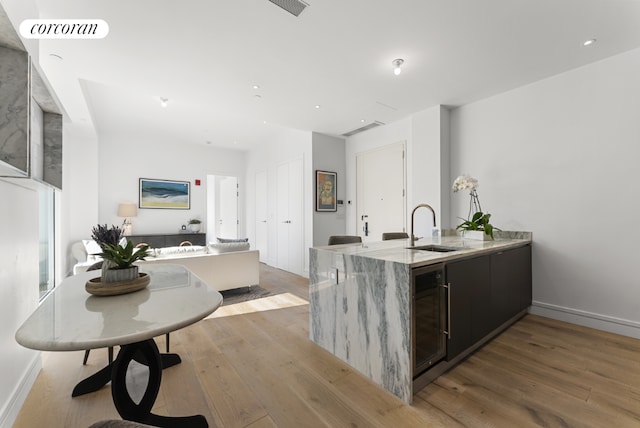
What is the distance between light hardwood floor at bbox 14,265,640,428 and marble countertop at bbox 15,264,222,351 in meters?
0.78

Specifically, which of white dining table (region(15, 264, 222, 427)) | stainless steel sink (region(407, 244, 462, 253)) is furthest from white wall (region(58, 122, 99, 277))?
stainless steel sink (region(407, 244, 462, 253))

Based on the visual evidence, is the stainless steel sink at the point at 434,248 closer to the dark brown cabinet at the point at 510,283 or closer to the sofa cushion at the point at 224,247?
the dark brown cabinet at the point at 510,283

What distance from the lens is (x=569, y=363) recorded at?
6.76ft

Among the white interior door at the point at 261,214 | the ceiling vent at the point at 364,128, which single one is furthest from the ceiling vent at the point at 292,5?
the white interior door at the point at 261,214

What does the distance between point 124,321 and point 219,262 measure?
282 cm

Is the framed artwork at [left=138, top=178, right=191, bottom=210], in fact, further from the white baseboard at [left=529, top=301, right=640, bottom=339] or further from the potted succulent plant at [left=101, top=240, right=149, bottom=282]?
the white baseboard at [left=529, top=301, right=640, bottom=339]

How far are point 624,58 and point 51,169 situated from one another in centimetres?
499

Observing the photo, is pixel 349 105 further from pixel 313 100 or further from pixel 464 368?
pixel 464 368

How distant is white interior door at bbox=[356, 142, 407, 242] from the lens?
4.34m

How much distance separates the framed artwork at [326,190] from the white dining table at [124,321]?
3.41 metres

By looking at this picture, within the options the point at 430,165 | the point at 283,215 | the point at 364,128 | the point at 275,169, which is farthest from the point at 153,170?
the point at 430,165

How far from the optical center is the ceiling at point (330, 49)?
1992 mm

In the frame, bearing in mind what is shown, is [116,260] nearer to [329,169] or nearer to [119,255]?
[119,255]

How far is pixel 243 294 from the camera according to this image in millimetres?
3941
